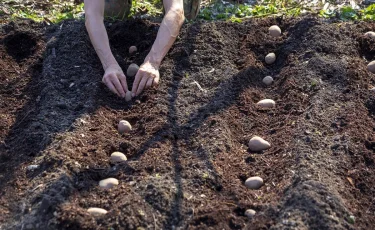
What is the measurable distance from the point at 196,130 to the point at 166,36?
33.5 inches

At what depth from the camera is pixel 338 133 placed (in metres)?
3.83

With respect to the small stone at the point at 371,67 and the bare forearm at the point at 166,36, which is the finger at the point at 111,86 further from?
the small stone at the point at 371,67

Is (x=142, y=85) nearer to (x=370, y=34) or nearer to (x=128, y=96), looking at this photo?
(x=128, y=96)

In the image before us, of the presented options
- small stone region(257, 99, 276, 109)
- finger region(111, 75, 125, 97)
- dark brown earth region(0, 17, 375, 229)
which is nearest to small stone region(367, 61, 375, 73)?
dark brown earth region(0, 17, 375, 229)

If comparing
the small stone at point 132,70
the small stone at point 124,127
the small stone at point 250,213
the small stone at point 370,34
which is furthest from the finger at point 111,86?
the small stone at point 370,34

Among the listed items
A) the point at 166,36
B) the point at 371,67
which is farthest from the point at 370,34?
the point at 166,36

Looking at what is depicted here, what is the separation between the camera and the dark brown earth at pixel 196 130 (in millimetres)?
3213

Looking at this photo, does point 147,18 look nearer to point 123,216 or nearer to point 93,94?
point 93,94

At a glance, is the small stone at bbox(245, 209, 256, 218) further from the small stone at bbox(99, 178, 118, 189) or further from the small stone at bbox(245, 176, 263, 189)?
the small stone at bbox(99, 178, 118, 189)

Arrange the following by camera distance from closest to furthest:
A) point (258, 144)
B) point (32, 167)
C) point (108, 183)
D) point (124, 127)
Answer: point (108, 183)
point (32, 167)
point (258, 144)
point (124, 127)

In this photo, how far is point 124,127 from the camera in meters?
3.97

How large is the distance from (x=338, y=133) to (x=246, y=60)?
1.06 metres

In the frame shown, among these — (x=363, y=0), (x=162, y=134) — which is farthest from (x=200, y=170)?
(x=363, y=0)

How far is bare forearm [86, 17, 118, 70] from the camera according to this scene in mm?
4445
